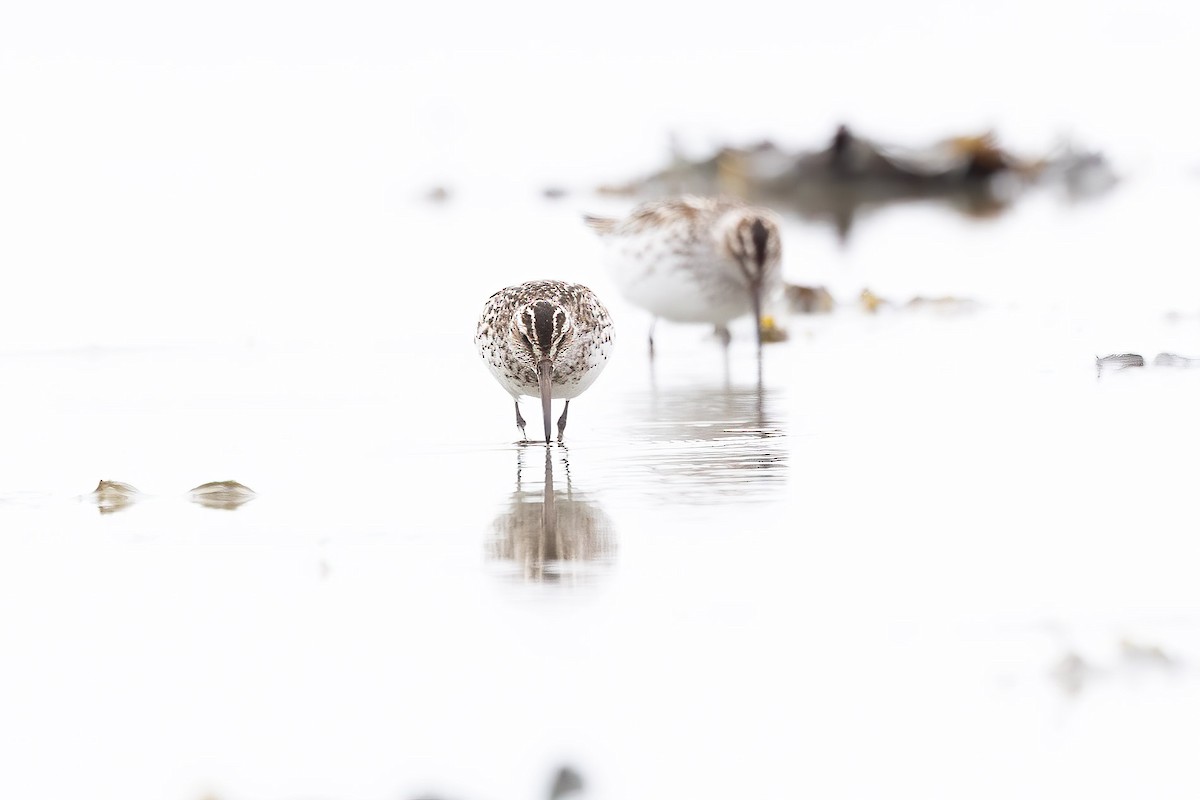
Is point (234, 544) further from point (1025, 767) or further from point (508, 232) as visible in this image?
point (508, 232)

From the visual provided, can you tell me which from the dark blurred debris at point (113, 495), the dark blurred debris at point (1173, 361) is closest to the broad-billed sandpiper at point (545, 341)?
the dark blurred debris at point (113, 495)

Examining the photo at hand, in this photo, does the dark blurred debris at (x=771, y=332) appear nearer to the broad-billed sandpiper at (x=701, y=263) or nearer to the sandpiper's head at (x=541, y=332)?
the broad-billed sandpiper at (x=701, y=263)

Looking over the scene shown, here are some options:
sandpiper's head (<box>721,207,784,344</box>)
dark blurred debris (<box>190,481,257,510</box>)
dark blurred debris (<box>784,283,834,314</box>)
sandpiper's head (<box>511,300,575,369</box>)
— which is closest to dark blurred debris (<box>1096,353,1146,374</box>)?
sandpiper's head (<box>721,207,784,344</box>)

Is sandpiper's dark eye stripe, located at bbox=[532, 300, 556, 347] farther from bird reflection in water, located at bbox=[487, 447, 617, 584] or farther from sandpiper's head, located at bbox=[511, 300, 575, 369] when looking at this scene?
bird reflection in water, located at bbox=[487, 447, 617, 584]

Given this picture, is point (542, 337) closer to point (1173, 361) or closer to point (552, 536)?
point (552, 536)

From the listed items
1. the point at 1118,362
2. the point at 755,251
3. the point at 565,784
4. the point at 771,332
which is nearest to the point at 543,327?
the point at 1118,362

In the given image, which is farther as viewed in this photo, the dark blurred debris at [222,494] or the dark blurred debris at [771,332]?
the dark blurred debris at [771,332]
